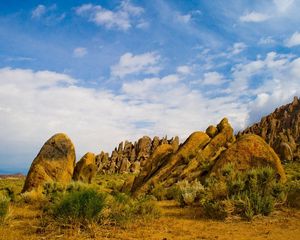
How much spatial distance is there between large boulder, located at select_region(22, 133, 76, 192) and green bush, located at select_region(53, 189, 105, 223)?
11.7 meters

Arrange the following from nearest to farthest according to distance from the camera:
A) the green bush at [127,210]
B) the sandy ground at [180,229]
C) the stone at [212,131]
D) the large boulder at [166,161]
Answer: the sandy ground at [180,229] → the green bush at [127,210] → the large boulder at [166,161] → the stone at [212,131]

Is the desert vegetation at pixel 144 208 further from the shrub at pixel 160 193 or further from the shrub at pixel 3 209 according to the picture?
the shrub at pixel 160 193

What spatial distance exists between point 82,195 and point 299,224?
251 inches

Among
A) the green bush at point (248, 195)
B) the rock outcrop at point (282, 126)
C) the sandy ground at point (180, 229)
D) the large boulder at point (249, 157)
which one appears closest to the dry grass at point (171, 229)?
the sandy ground at point (180, 229)

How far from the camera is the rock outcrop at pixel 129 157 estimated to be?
86.7m

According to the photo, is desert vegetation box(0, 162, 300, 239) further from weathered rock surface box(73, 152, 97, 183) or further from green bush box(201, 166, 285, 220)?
weathered rock surface box(73, 152, 97, 183)

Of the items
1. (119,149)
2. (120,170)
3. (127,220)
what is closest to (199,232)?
(127,220)

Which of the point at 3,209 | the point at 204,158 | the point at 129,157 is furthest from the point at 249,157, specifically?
the point at 129,157

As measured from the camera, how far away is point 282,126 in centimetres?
10819

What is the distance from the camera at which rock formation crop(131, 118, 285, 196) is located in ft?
59.1

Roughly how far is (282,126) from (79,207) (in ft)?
349

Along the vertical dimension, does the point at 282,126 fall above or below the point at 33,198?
above

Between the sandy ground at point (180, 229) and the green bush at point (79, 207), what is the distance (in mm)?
360

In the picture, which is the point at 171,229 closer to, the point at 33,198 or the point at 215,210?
the point at 215,210
